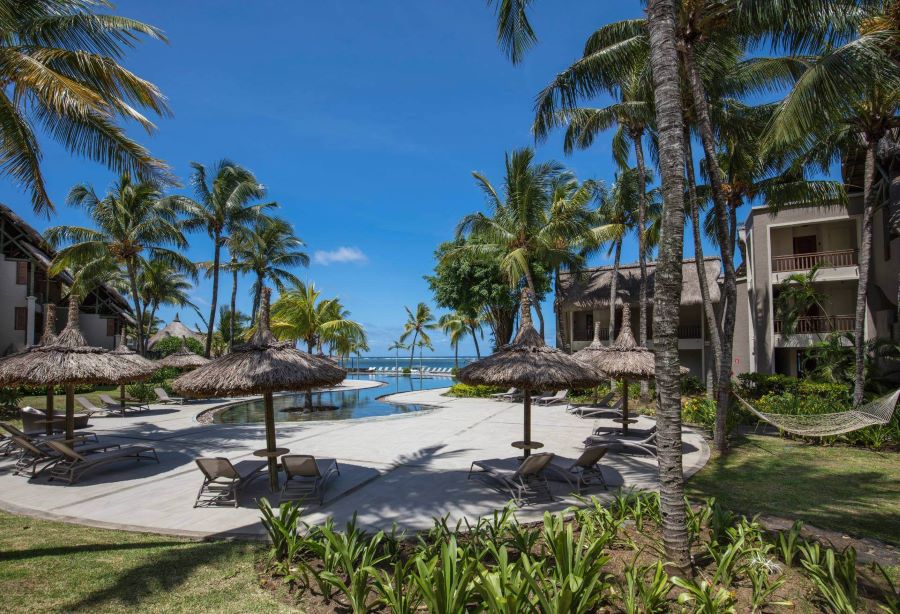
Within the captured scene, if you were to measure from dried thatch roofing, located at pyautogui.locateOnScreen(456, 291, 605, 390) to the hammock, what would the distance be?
4.19 meters

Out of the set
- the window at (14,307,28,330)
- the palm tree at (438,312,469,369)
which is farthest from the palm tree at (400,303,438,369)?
the window at (14,307,28,330)

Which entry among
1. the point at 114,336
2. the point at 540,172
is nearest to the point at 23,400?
the point at 114,336

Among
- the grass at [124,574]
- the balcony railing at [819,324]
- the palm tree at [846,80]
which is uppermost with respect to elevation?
the palm tree at [846,80]

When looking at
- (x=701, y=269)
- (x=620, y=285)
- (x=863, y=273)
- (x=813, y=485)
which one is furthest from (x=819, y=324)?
(x=813, y=485)

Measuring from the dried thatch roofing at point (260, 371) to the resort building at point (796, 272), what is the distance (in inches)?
701

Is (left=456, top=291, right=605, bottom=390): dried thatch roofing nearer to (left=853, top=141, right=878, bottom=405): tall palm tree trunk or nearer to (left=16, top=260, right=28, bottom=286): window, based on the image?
(left=853, top=141, right=878, bottom=405): tall palm tree trunk

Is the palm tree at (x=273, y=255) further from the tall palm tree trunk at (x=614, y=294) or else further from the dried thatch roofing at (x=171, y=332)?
the tall palm tree trunk at (x=614, y=294)

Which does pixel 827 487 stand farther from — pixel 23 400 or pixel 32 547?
pixel 23 400

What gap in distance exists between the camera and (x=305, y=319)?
22062 millimetres

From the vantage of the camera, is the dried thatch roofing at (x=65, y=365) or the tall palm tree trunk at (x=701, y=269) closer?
the dried thatch roofing at (x=65, y=365)

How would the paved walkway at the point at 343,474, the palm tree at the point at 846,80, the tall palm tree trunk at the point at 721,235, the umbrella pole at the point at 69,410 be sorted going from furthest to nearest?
the tall palm tree trunk at the point at 721,235, the umbrella pole at the point at 69,410, the palm tree at the point at 846,80, the paved walkway at the point at 343,474

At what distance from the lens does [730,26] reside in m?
9.31

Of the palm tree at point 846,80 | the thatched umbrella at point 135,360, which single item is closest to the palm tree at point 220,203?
the thatched umbrella at point 135,360

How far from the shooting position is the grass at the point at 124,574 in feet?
12.1
